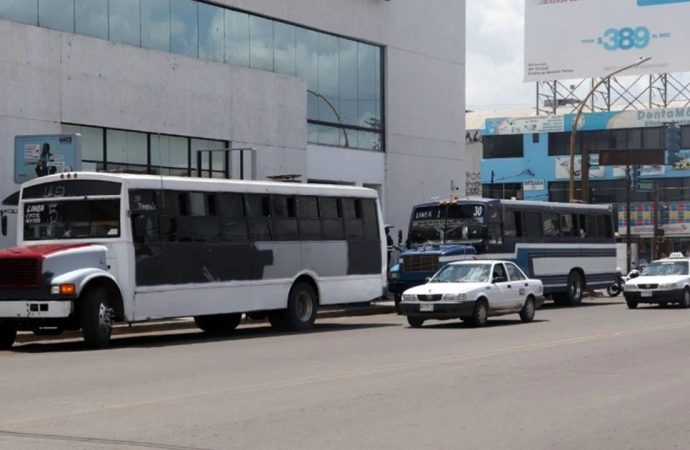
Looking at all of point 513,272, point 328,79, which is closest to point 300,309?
point 513,272

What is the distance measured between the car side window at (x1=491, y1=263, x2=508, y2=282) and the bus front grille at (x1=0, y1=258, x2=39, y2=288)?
10.9 m

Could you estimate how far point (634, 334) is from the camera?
23.9m

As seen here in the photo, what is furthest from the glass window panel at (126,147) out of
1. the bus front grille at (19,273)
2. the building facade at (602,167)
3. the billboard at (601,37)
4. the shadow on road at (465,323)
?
the building facade at (602,167)

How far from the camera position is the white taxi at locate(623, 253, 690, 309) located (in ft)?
116

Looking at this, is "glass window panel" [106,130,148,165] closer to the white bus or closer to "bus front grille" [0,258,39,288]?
the white bus

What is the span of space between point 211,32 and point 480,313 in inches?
668

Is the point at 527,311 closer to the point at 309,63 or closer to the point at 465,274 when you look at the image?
the point at 465,274

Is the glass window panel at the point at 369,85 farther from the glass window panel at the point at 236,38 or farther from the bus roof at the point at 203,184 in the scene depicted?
the bus roof at the point at 203,184

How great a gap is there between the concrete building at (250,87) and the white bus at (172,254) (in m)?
9.05

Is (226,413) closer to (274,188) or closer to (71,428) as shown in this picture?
(71,428)

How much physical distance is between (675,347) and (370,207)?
9.69 meters

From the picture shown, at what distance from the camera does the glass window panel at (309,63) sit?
145ft

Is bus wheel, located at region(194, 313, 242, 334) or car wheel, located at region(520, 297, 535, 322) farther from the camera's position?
car wheel, located at region(520, 297, 535, 322)

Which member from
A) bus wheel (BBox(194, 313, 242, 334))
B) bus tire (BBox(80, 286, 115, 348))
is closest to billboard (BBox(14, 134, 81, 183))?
bus wheel (BBox(194, 313, 242, 334))
